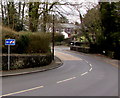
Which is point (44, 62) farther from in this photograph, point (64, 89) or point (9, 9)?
point (9, 9)

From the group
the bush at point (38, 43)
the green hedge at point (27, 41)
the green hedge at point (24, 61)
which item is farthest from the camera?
the bush at point (38, 43)

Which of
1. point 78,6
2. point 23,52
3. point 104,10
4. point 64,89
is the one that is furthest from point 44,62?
point 104,10

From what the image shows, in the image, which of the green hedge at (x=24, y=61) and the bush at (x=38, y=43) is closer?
the green hedge at (x=24, y=61)

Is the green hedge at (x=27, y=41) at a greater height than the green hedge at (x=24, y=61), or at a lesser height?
greater

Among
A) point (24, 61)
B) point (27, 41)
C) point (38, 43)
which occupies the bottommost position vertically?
point (24, 61)

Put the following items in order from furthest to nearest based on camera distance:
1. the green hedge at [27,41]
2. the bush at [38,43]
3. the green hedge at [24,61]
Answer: the bush at [38,43]
the green hedge at [27,41]
the green hedge at [24,61]

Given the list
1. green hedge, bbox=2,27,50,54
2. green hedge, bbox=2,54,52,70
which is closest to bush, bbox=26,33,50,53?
green hedge, bbox=2,27,50,54

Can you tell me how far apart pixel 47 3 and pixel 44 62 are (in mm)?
10240

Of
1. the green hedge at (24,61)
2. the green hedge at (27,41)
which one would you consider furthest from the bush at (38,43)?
the green hedge at (24,61)

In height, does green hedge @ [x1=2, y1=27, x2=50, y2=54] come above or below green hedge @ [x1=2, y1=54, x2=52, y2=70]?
above

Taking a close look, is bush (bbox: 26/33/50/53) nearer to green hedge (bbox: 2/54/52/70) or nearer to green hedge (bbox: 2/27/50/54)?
green hedge (bbox: 2/27/50/54)

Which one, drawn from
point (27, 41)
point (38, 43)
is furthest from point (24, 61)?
point (38, 43)

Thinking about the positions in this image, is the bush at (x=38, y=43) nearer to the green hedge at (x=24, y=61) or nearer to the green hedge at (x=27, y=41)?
the green hedge at (x=27, y=41)

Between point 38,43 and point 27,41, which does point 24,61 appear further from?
point 38,43
